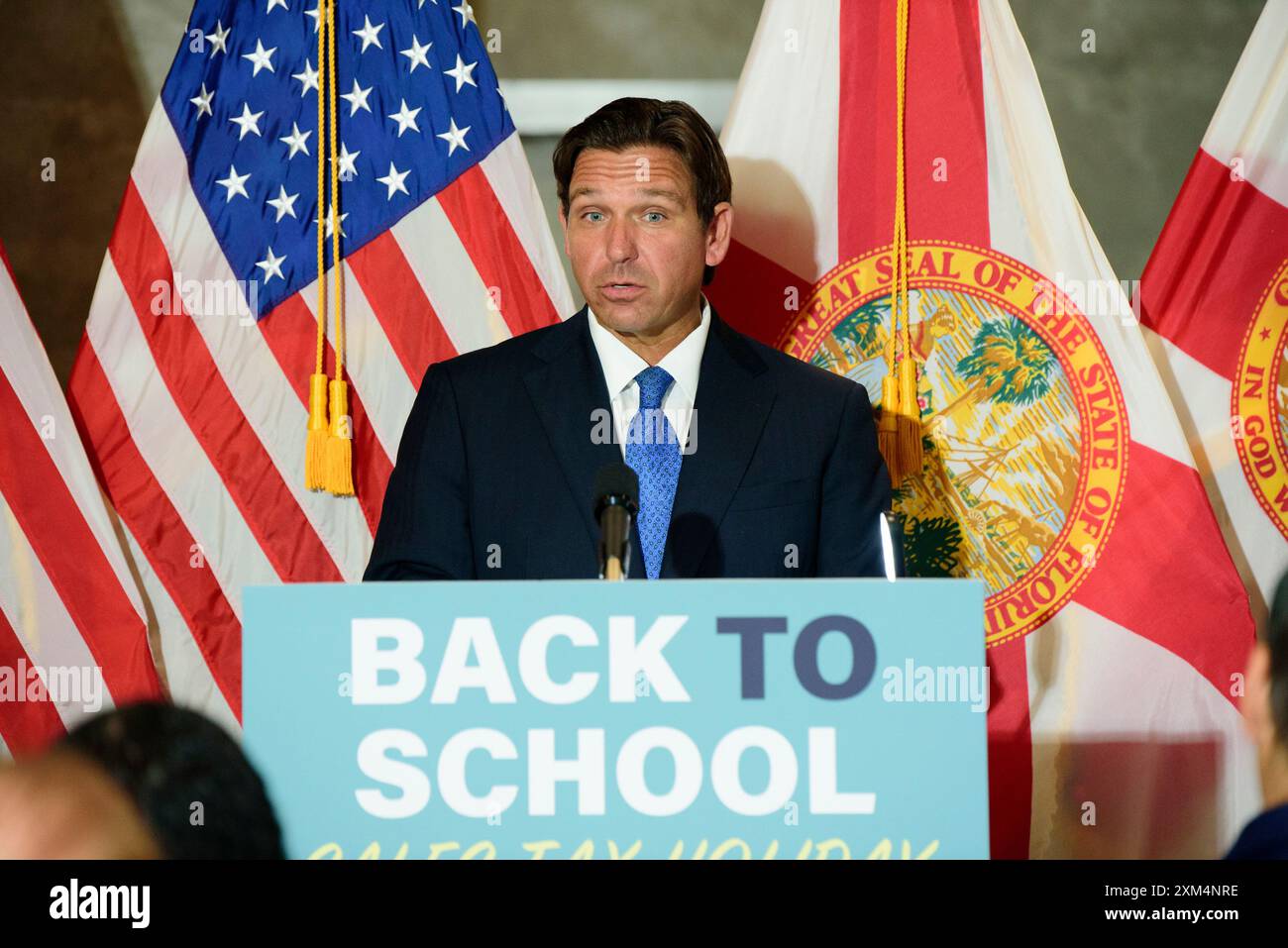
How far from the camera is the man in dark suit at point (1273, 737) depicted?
3.13ft

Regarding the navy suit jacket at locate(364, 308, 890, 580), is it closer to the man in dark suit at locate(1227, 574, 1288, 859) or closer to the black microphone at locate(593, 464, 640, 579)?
the black microphone at locate(593, 464, 640, 579)

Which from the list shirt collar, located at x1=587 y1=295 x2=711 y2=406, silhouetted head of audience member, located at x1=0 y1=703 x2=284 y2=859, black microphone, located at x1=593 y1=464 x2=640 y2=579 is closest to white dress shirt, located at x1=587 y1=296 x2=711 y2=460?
shirt collar, located at x1=587 y1=295 x2=711 y2=406

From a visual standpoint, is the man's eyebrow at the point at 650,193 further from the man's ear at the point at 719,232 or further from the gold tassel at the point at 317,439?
the gold tassel at the point at 317,439

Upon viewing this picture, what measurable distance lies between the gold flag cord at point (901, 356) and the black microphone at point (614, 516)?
133 centimetres

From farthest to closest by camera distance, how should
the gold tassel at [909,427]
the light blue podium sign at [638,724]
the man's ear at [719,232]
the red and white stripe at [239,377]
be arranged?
the red and white stripe at [239,377]
the gold tassel at [909,427]
the man's ear at [719,232]
the light blue podium sign at [638,724]

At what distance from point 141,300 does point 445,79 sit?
0.76 m

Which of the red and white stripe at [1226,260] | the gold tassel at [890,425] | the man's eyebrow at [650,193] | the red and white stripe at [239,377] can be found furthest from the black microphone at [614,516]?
the red and white stripe at [1226,260]

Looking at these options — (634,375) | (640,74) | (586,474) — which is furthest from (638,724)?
(640,74)

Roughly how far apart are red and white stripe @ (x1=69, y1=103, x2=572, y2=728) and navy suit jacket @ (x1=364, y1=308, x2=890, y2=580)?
1.92ft

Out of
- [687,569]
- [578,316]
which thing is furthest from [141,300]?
[687,569]
